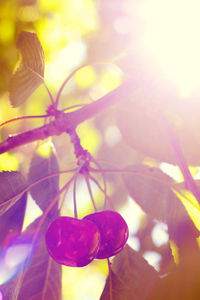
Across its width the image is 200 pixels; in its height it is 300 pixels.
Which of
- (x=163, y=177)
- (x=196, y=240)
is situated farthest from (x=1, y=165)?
(x=196, y=240)

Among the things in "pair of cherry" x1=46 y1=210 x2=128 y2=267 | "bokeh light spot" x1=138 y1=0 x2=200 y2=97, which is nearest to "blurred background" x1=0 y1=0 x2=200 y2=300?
"bokeh light spot" x1=138 y1=0 x2=200 y2=97

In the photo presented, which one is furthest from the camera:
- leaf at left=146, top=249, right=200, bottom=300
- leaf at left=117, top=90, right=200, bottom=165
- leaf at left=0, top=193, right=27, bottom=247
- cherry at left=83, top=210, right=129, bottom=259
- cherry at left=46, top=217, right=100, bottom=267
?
leaf at left=117, top=90, right=200, bottom=165

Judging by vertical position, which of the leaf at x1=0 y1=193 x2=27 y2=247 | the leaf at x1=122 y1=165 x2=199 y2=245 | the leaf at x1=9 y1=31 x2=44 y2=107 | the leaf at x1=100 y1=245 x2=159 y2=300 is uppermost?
the leaf at x1=9 y1=31 x2=44 y2=107

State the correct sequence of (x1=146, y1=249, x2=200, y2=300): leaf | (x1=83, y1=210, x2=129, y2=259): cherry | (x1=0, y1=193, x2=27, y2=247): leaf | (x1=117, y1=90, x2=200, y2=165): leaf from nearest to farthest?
(x1=146, y1=249, x2=200, y2=300): leaf
(x1=83, y1=210, x2=129, y2=259): cherry
(x1=0, y1=193, x2=27, y2=247): leaf
(x1=117, y1=90, x2=200, y2=165): leaf

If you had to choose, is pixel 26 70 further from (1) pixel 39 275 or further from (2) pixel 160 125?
(1) pixel 39 275

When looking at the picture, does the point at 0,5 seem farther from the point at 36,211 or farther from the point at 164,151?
the point at 164,151

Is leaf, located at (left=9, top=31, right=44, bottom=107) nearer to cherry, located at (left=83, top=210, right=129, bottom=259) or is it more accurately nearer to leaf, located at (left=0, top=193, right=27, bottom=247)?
leaf, located at (left=0, top=193, right=27, bottom=247)
